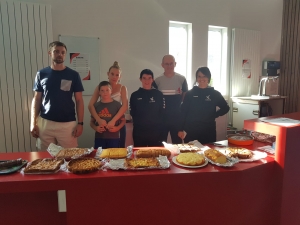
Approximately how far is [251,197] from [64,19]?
293cm

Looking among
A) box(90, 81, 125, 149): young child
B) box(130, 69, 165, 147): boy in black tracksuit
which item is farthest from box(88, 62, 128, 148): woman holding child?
box(130, 69, 165, 147): boy in black tracksuit

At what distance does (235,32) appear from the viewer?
4.40 m

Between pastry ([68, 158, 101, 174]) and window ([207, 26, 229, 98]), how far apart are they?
11.5 ft

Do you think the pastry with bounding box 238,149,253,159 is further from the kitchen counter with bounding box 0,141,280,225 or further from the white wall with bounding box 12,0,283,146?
the white wall with bounding box 12,0,283,146

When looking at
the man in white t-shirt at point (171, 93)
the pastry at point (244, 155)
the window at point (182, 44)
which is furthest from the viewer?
the window at point (182, 44)

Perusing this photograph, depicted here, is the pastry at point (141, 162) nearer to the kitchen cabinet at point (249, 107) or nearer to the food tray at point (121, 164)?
the food tray at point (121, 164)

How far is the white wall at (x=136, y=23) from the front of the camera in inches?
126

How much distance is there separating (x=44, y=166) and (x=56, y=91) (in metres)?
0.94

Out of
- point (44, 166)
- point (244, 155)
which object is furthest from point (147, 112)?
point (44, 166)

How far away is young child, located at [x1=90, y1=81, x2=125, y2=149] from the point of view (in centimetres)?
224

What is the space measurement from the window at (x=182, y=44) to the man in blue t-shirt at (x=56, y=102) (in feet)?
7.67

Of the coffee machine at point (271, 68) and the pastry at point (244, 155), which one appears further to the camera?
the coffee machine at point (271, 68)

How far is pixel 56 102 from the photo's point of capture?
215 centimetres

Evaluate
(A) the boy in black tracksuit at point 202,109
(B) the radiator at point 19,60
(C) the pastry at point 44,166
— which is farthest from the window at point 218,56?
(C) the pastry at point 44,166
